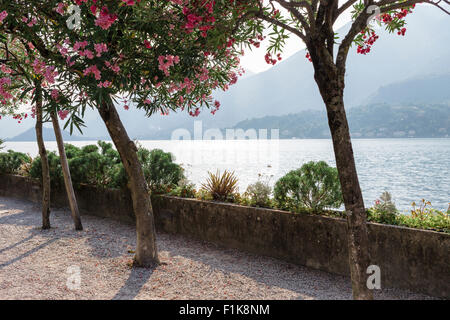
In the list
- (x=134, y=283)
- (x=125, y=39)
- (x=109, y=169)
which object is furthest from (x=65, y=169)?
(x=125, y=39)

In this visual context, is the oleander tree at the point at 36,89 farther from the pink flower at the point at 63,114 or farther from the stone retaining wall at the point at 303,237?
the stone retaining wall at the point at 303,237

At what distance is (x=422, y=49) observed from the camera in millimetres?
157250

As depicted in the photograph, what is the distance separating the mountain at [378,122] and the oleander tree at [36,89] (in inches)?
3545

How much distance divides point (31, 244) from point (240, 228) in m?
3.66

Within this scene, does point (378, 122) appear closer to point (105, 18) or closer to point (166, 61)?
point (166, 61)

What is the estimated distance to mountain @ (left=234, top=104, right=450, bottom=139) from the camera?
82.6 metres

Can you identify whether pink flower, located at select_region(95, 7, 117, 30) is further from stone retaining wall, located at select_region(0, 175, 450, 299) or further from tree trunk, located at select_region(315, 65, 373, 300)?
stone retaining wall, located at select_region(0, 175, 450, 299)

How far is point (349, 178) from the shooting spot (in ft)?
9.45

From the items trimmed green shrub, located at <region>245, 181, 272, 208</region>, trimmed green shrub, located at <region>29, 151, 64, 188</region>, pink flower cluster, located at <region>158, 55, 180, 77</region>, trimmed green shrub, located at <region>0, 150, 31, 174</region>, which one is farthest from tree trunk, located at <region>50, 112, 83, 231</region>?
trimmed green shrub, located at <region>0, 150, 31, 174</region>

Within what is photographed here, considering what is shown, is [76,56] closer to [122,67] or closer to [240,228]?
[122,67]

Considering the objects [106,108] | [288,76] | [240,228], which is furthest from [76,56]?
[288,76]

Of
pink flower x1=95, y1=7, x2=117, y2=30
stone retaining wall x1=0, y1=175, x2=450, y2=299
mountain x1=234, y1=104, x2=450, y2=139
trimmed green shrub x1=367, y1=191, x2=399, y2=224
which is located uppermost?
mountain x1=234, y1=104, x2=450, y2=139

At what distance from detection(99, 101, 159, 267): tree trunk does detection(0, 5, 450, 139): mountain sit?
104 m

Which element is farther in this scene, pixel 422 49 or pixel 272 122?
pixel 422 49
